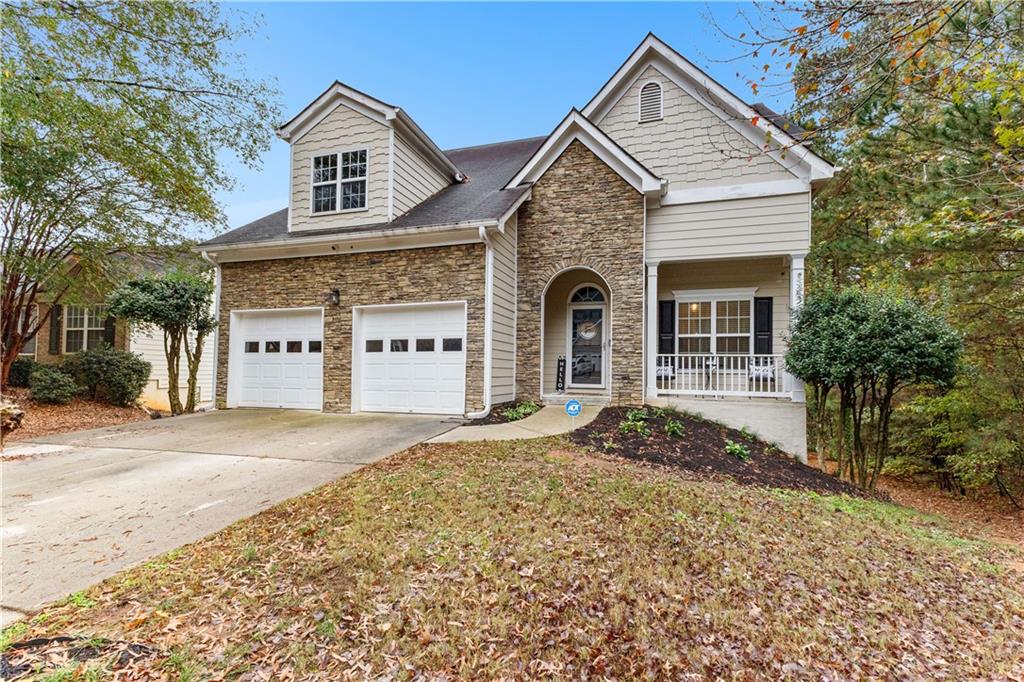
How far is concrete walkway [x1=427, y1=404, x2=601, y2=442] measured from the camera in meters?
8.00

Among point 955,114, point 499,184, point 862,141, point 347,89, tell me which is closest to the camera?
point 955,114

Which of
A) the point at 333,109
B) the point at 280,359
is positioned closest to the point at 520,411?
the point at 280,359

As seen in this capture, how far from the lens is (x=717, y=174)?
33.8ft

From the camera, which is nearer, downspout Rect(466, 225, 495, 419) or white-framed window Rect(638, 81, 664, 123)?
downspout Rect(466, 225, 495, 419)

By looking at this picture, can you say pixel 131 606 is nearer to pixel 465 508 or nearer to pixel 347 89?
pixel 465 508

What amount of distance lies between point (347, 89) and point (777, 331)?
11.8 meters

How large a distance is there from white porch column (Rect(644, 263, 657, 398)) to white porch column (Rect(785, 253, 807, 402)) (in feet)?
8.77

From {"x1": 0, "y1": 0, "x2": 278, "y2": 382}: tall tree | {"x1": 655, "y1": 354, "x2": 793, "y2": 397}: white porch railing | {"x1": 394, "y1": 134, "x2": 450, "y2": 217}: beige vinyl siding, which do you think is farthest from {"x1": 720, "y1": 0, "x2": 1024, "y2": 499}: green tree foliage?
{"x1": 0, "y1": 0, "x2": 278, "y2": 382}: tall tree

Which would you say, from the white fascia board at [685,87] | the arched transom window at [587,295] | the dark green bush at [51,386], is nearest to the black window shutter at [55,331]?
the dark green bush at [51,386]

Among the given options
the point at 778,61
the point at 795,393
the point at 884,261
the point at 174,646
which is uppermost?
the point at 778,61

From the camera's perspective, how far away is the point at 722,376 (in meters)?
10.6

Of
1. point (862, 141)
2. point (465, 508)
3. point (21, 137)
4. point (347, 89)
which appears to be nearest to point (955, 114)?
point (862, 141)

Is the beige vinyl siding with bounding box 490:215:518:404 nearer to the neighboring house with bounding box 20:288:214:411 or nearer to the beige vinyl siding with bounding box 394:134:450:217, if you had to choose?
the beige vinyl siding with bounding box 394:134:450:217

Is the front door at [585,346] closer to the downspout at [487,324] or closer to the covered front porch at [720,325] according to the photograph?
the covered front porch at [720,325]
